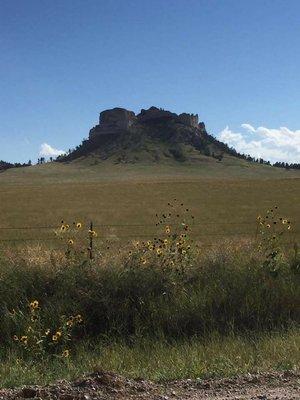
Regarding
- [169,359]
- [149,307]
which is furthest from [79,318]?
[169,359]

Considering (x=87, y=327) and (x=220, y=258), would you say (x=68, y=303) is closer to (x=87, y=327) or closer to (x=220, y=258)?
(x=87, y=327)

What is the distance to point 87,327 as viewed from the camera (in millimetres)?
8336

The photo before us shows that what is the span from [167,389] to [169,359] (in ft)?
4.71

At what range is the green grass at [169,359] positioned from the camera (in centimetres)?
543

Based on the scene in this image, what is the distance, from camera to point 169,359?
6.32 metres

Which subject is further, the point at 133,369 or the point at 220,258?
the point at 220,258

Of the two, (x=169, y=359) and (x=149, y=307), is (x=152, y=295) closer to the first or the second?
(x=149, y=307)

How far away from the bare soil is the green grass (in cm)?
27

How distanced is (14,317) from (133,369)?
9.31 feet

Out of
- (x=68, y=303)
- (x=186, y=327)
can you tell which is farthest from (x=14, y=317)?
(x=186, y=327)

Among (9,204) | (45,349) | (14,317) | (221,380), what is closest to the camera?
(221,380)

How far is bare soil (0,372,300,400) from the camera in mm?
4648

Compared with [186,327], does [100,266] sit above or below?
above

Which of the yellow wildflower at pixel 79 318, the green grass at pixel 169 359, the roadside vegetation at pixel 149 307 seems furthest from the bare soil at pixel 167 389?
the yellow wildflower at pixel 79 318
